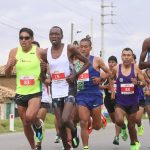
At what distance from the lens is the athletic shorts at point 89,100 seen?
10984 millimetres

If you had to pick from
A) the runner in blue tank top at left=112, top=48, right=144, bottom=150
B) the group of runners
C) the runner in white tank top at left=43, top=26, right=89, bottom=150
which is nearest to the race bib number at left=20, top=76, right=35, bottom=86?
the group of runners

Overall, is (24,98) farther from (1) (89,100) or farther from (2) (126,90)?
(2) (126,90)

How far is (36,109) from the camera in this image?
32.3ft

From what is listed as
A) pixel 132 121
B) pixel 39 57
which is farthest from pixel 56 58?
pixel 132 121

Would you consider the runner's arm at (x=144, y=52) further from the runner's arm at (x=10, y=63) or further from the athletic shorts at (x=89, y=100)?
the runner's arm at (x=10, y=63)

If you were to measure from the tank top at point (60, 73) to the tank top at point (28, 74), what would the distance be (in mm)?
356

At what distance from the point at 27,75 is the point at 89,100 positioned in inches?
62.9

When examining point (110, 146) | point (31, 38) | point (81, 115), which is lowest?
point (110, 146)

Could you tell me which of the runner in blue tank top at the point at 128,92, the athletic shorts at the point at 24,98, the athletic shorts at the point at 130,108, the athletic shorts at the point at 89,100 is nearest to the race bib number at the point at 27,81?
the athletic shorts at the point at 24,98

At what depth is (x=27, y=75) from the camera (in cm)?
991

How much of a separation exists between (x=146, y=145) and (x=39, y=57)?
14.7 ft

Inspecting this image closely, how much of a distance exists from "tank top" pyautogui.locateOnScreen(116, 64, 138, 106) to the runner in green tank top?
1769 mm

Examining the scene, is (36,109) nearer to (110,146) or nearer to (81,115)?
(81,115)

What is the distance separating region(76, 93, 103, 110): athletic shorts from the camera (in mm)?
10984
